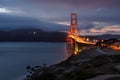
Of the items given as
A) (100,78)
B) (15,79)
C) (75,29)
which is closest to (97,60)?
(100,78)

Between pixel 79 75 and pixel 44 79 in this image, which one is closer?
pixel 79 75

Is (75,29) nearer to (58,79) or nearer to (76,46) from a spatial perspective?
(76,46)

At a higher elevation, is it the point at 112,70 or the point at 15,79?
the point at 112,70

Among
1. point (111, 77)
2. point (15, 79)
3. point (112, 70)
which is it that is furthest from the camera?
point (15, 79)

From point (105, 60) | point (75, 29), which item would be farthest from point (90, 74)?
point (75, 29)

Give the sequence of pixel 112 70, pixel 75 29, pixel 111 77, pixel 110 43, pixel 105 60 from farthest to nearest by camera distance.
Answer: pixel 75 29, pixel 110 43, pixel 105 60, pixel 112 70, pixel 111 77

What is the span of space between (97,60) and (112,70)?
650 centimetres

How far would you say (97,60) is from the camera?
2512 cm

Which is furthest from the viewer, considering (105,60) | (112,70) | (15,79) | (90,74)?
(15,79)

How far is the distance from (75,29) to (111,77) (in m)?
85.3

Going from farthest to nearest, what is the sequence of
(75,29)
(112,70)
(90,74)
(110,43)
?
(75,29), (110,43), (112,70), (90,74)

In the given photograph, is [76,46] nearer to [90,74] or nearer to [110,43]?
[110,43]

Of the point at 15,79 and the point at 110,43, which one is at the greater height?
the point at 110,43

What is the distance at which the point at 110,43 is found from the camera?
172 feet
